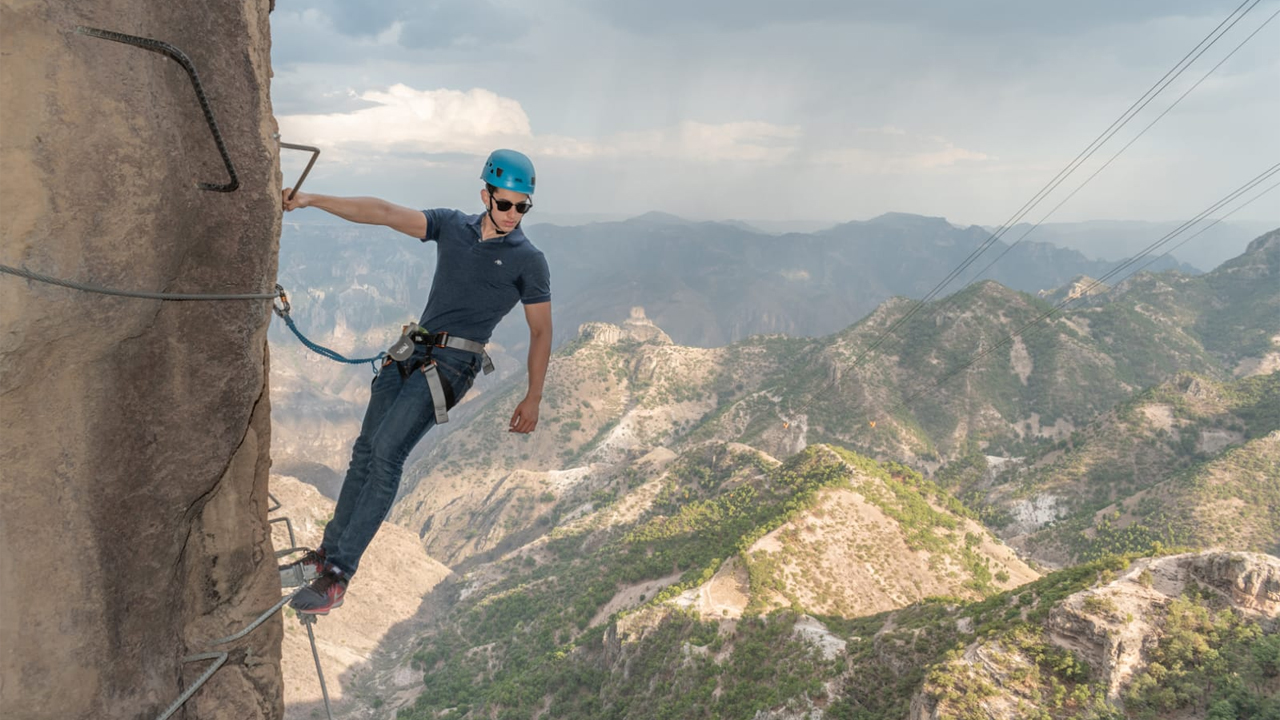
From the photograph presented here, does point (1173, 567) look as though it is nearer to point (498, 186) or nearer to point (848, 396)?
point (498, 186)

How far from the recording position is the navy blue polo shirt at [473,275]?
7.50 metres

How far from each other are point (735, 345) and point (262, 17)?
7054 inches

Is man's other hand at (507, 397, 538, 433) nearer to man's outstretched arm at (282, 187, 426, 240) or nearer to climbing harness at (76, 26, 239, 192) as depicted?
man's outstretched arm at (282, 187, 426, 240)

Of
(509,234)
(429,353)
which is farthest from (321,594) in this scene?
(509,234)

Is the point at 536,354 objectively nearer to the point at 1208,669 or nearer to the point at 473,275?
the point at 473,275

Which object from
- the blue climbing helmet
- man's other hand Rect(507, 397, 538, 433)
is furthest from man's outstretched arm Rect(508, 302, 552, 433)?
the blue climbing helmet

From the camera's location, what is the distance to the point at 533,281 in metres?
7.64

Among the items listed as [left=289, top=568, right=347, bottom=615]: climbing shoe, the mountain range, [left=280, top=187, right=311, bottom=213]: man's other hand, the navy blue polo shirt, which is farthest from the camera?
the mountain range

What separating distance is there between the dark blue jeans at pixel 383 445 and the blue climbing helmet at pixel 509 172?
83.3 inches

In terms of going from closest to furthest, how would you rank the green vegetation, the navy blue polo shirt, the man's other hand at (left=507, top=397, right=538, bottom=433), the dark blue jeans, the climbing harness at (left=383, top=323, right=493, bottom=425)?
the dark blue jeans < the climbing harness at (left=383, top=323, right=493, bottom=425) < the navy blue polo shirt < the man's other hand at (left=507, top=397, right=538, bottom=433) < the green vegetation

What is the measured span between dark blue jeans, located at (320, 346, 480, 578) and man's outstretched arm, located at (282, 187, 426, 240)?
4.95ft

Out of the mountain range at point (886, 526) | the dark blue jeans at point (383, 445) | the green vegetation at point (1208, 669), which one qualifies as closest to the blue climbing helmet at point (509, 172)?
the dark blue jeans at point (383, 445)

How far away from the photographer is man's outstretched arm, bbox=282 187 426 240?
630 centimetres

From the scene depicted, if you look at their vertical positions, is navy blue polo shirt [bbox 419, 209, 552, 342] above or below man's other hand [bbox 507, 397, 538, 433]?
above
